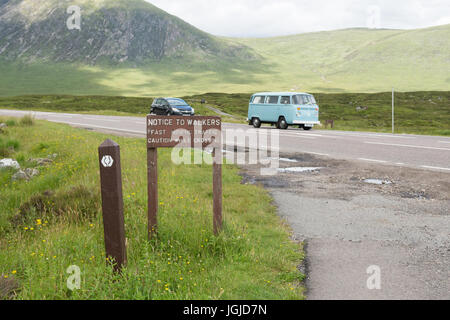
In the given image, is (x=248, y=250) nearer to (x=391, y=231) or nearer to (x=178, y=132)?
(x=178, y=132)

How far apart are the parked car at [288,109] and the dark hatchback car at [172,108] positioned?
19.0 ft

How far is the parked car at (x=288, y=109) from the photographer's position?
24112 millimetres

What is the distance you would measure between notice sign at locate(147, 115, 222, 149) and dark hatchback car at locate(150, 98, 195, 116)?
947 inches

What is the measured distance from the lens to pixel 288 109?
2428cm

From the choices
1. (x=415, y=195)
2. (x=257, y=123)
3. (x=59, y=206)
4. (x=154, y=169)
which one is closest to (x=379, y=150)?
(x=415, y=195)

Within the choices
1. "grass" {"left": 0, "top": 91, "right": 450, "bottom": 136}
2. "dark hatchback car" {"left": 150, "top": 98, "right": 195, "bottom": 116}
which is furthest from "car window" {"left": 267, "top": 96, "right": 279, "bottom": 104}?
"grass" {"left": 0, "top": 91, "right": 450, "bottom": 136}

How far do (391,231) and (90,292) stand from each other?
4.17 metres

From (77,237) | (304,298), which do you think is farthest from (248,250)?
(77,237)

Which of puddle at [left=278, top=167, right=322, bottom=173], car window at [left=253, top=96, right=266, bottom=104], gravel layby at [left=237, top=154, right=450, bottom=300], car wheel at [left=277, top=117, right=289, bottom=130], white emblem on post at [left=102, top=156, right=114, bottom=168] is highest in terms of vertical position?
car window at [left=253, top=96, right=266, bottom=104]

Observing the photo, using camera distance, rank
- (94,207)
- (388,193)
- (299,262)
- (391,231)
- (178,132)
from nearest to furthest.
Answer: (299,262), (178,132), (391,231), (94,207), (388,193)

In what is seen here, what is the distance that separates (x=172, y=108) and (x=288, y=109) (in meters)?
8.93

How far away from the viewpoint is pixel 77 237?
5.59 metres

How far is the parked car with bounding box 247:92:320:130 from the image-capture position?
24112 mm

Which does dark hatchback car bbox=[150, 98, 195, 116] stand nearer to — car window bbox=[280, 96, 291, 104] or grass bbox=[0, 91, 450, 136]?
car window bbox=[280, 96, 291, 104]
